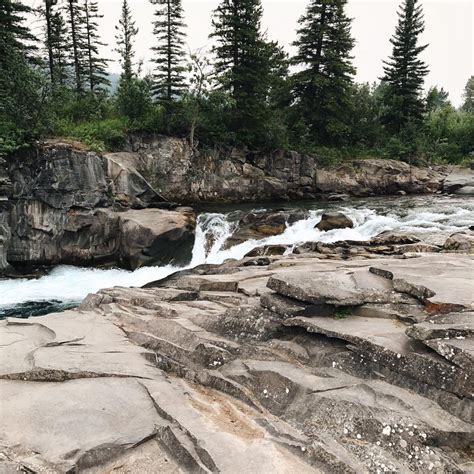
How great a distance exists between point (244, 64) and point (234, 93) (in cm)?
220

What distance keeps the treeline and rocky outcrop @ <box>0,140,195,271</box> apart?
1773 mm

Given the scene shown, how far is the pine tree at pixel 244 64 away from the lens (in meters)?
26.9

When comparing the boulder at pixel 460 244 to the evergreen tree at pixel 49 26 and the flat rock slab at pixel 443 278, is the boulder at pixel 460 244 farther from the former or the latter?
the evergreen tree at pixel 49 26

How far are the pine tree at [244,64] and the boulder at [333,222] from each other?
36.0 ft

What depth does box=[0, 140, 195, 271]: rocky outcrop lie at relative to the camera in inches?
691

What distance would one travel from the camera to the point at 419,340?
16.9 ft

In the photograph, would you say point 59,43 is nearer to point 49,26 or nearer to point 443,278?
point 49,26

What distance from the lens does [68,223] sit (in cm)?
1805

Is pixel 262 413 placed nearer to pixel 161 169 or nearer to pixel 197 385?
pixel 197 385

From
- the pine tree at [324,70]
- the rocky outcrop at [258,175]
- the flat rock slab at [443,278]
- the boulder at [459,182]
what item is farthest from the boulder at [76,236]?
the boulder at [459,182]

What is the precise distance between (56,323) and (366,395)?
5695 mm

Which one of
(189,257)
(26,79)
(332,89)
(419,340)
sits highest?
(332,89)

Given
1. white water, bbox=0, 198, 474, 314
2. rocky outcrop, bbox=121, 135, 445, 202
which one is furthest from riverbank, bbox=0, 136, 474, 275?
rocky outcrop, bbox=121, 135, 445, 202

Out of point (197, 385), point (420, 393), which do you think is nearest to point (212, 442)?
point (197, 385)
